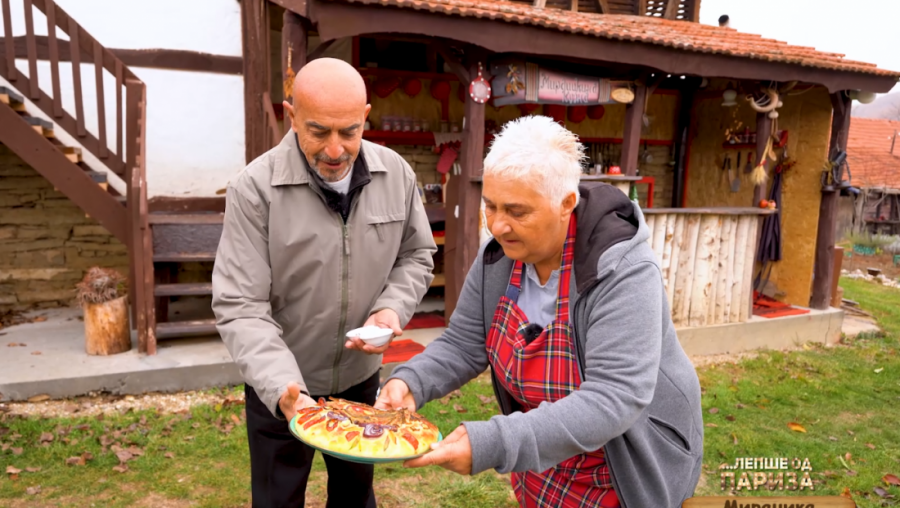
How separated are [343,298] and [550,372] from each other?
93cm

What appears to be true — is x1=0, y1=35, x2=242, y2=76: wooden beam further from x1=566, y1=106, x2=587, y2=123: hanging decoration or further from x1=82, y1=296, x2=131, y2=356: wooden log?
x1=566, y1=106, x2=587, y2=123: hanging decoration

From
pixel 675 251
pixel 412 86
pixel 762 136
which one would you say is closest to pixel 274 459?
pixel 675 251

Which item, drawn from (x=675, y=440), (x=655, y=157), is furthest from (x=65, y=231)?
(x=655, y=157)

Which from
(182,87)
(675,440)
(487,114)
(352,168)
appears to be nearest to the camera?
(675,440)

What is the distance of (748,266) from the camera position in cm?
775

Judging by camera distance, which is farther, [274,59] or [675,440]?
[274,59]

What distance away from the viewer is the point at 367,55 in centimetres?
827

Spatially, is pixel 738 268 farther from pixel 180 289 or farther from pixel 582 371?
pixel 582 371

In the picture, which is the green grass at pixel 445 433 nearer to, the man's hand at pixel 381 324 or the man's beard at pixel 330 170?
the man's hand at pixel 381 324

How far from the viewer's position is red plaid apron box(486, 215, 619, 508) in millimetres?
1848

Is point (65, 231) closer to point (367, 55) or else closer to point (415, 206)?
point (367, 55)

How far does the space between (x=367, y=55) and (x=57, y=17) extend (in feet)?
12.0

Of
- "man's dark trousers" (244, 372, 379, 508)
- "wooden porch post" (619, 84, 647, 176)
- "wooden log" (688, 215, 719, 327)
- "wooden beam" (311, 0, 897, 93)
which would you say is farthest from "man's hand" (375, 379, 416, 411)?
"wooden log" (688, 215, 719, 327)

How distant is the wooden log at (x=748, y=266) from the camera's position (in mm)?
7711
